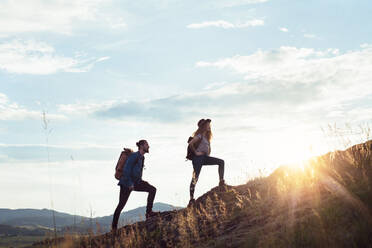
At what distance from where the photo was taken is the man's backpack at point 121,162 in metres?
9.38

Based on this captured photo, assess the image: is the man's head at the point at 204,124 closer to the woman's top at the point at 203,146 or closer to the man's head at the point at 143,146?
the woman's top at the point at 203,146

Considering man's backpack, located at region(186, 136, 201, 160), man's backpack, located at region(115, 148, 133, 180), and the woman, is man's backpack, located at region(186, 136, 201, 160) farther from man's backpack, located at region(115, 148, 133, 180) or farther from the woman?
man's backpack, located at region(115, 148, 133, 180)

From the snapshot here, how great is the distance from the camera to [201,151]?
1012 cm

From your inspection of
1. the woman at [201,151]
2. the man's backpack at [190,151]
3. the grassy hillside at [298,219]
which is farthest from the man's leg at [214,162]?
the grassy hillside at [298,219]

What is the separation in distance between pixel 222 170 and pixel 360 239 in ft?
20.0

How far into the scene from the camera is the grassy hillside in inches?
186

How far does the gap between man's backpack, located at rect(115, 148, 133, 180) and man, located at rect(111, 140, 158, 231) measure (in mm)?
222

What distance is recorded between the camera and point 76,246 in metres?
8.64

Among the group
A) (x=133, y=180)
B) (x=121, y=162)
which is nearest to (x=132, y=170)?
(x=133, y=180)

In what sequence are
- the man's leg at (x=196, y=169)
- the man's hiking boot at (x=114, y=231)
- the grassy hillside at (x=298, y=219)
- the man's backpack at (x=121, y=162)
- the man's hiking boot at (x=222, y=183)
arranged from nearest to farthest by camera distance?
the grassy hillside at (x=298, y=219) < the man's hiking boot at (x=114, y=231) < the man's backpack at (x=121, y=162) < the man's leg at (x=196, y=169) < the man's hiking boot at (x=222, y=183)

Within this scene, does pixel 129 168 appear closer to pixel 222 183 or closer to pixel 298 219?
pixel 222 183

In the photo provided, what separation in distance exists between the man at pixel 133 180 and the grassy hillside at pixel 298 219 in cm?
67

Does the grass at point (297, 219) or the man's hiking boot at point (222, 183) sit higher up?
the man's hiking boot at point (222, 183)

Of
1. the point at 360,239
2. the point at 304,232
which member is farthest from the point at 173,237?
the point at 360,239
